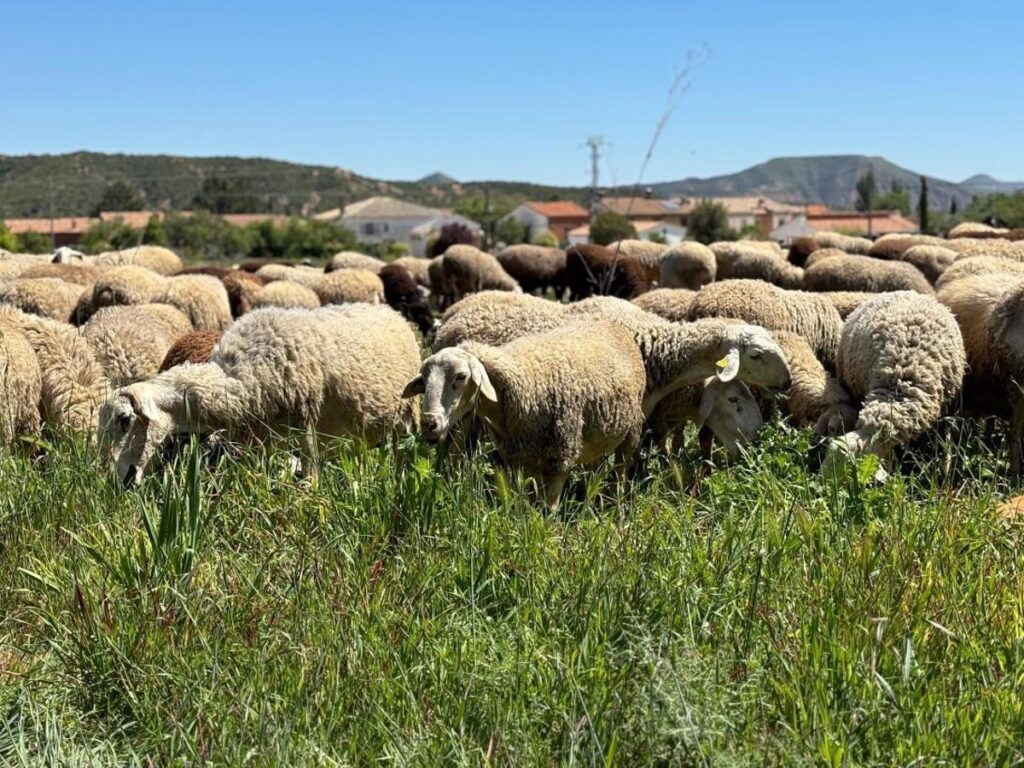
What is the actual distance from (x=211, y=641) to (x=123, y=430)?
2.64 metres

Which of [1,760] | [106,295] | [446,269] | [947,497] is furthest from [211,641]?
[446,269]

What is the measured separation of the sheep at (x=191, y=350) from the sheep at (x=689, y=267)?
39.9 feet

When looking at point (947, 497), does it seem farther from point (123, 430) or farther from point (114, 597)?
point (123, 430)

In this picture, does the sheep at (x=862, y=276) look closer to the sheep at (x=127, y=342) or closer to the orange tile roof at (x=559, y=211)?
the sheep at (x=127, y=342)

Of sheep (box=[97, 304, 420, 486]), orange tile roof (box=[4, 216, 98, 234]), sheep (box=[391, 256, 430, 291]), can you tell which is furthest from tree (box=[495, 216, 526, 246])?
sheep (box=[97, 304, 420, 486])

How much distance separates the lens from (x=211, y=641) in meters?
4.07

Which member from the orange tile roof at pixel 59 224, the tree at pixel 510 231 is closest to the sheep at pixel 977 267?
the orange tile roof at pixel 59 224

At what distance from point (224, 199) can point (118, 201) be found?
16.7m

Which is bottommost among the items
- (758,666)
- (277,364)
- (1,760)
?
(1,760)

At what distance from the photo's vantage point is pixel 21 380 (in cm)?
724

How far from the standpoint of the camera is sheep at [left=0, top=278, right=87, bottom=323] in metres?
11.8

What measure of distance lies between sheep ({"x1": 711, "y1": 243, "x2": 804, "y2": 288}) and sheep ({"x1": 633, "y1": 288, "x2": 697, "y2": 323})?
769cm

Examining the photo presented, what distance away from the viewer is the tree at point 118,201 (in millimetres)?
103688

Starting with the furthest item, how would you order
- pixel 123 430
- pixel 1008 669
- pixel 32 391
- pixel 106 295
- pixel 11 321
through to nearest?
1. pixel 106 295
2. pixel 11 321
3. pixel 32 391
4. pixel 123 430
5. pixel 1008 669
